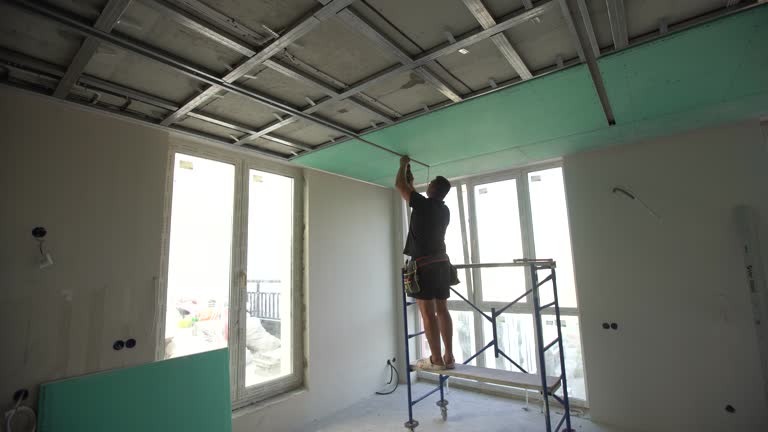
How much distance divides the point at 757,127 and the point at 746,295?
1.39 meters

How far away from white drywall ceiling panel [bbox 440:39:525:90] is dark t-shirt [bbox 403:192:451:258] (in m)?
0.98

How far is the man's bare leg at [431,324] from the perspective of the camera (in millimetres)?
2914

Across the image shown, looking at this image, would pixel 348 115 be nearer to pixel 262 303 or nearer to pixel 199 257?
pixel 199 257

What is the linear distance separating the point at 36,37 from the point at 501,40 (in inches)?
85.9

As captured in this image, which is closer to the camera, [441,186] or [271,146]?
[441,186]

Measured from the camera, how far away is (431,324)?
293 centimetres

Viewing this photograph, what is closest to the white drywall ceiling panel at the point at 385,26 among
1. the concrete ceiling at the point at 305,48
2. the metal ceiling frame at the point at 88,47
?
the concrete ceiling at the point at 305,48

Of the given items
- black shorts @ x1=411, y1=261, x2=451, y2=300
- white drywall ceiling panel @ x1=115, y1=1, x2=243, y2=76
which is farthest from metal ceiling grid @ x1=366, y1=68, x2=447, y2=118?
black shorts @ x1=411, y1=261, x2=451, y2=300

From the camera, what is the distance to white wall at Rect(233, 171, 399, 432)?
3717 millimetres

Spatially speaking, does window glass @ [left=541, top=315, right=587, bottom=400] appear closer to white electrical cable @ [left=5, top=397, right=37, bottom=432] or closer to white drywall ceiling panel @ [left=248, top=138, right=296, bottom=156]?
white drywall ceiling panel @ [left=248, top=138, right=296, bottom=156]

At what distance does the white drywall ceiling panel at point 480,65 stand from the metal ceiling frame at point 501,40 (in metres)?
0.04

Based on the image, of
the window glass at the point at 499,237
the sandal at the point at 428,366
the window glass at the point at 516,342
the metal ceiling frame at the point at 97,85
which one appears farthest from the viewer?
the window glass at the point at 499,237

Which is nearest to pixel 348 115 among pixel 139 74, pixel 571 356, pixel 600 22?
pixel 139 74

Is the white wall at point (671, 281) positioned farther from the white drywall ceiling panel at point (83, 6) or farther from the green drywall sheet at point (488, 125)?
the white drywall ceiling panel at point (83, 6)
